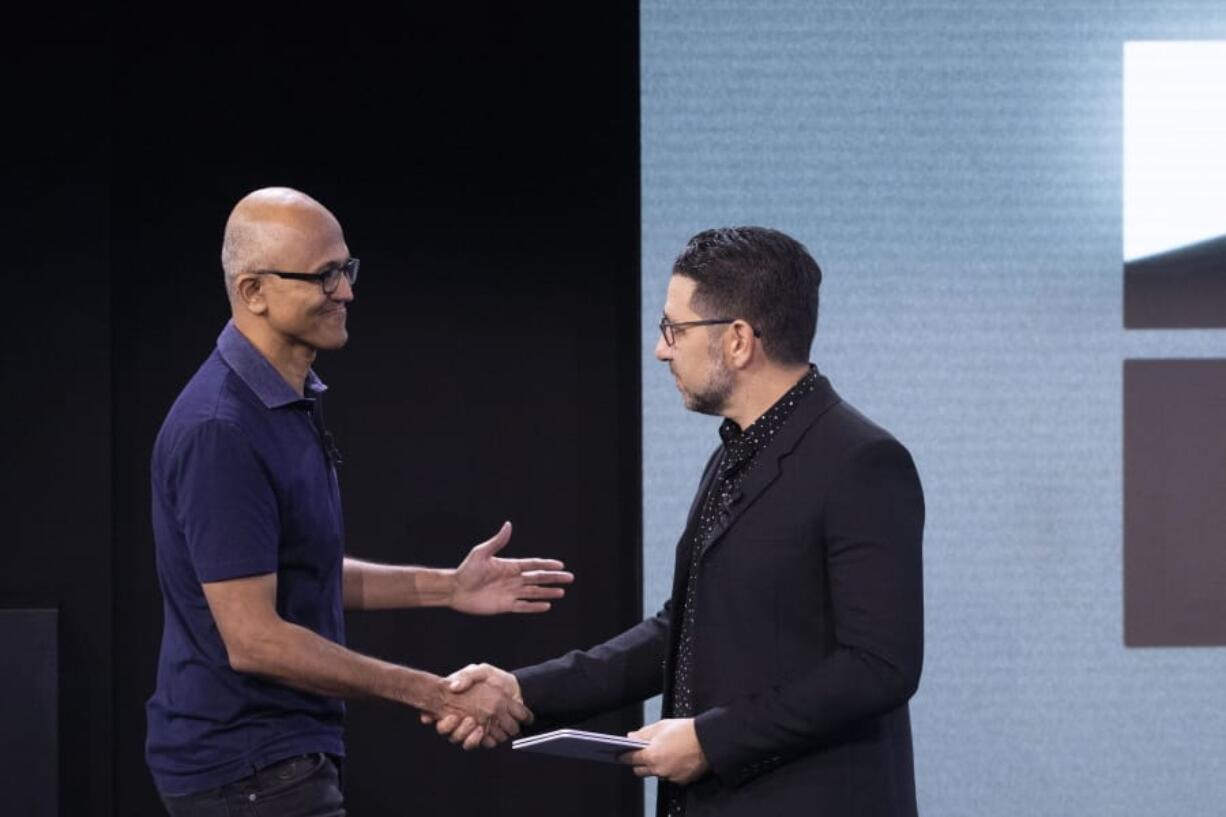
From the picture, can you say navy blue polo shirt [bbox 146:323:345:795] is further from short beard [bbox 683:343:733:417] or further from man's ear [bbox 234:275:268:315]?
short beard [bbox 683:343:733:417]

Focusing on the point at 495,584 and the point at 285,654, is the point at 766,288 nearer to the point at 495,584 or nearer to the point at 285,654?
the point at 285,654

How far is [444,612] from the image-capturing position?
3.64 m

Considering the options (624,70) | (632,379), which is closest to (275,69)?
(624,70)

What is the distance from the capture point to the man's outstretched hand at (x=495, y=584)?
300cm

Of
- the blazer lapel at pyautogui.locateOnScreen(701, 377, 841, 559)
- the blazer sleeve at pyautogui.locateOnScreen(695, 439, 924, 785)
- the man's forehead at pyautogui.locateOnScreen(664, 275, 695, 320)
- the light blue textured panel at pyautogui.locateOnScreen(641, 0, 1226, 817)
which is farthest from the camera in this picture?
the light blue textured panel at pyautogui.locateOnScreen(641, 0, 1226, 817)

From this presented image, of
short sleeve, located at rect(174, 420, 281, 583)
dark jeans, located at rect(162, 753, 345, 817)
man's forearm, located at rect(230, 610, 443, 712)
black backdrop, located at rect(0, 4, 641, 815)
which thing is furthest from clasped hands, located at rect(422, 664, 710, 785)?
black backdrop, located at rect(0, 4, 641, 815)

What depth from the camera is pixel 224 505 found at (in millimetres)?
2250

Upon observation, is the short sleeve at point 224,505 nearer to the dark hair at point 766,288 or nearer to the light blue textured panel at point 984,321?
the dark hair at point 766,288

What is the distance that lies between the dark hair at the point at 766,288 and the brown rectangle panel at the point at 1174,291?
5.40ft

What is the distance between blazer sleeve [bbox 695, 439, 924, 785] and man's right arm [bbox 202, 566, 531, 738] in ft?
1.79

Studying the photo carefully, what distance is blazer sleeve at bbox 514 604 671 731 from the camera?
2.60 metres

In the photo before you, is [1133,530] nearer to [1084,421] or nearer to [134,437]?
[1084,421]

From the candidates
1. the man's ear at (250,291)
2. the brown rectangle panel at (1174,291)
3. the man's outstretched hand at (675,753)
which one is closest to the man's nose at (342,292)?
the man's ear at (250,291)

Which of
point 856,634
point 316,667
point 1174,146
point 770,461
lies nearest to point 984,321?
point 1174,146
